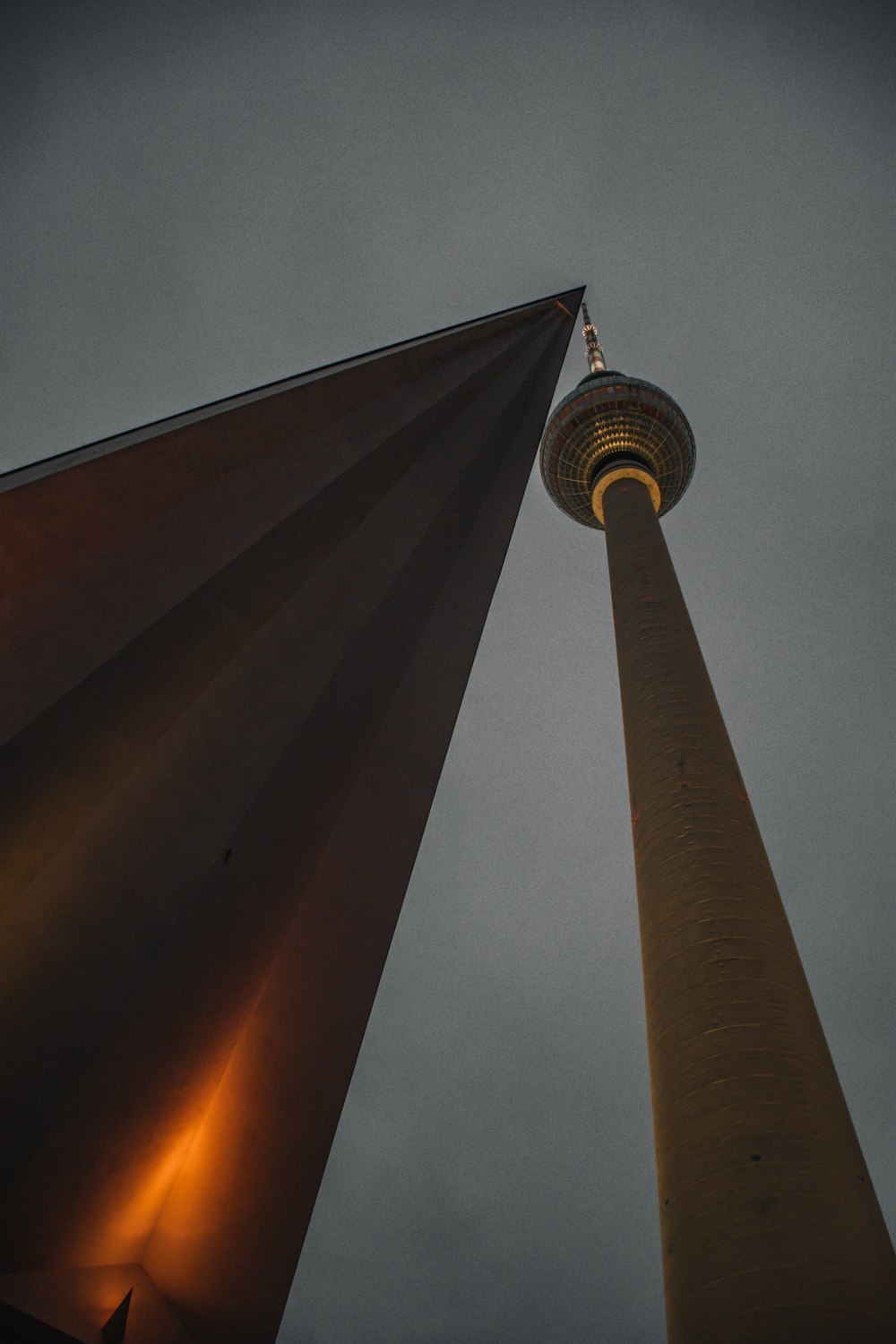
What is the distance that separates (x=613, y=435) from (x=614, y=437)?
0.09 m

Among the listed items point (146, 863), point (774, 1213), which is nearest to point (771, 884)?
point (774, 1213)

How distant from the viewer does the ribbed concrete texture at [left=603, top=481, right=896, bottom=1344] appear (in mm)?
5797

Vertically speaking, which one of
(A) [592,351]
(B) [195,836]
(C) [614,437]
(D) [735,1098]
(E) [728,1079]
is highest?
(A) [592,351]

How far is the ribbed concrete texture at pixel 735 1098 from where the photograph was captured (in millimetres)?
5797

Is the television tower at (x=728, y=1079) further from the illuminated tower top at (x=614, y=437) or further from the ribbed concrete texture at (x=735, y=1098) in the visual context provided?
the illuminated tower top at (x=614, y=437)

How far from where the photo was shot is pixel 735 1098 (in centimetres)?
716

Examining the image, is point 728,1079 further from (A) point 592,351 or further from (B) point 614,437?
(A) point 592,351

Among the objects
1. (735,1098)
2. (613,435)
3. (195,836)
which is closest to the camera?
(195,836)

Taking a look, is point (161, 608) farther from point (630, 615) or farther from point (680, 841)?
point (630, 615)

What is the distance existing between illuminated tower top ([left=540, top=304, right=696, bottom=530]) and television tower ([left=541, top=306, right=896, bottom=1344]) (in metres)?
12.4

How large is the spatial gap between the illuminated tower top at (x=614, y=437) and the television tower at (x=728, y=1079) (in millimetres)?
12450

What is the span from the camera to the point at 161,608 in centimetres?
624

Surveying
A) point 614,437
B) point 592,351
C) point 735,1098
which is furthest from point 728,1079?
point 592,351

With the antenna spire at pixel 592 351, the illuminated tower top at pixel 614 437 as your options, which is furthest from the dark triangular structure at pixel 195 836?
the antenna spire at pixel 592 351
